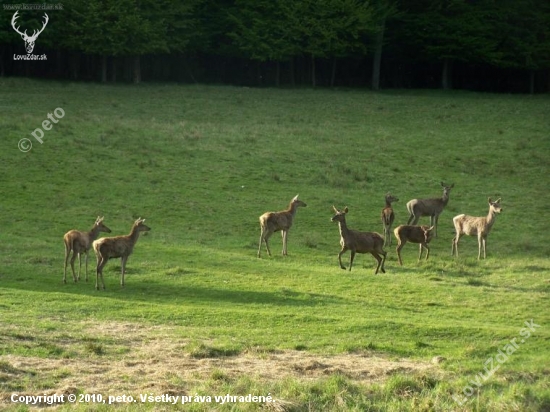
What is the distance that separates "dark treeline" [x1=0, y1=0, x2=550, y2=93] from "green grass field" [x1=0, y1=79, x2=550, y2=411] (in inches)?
345

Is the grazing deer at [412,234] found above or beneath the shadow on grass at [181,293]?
above

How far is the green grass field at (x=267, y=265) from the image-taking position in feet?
48.8

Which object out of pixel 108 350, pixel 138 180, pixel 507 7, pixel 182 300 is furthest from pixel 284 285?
pixel 507 7

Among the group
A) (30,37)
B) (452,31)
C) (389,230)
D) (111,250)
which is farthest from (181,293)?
(452,31)

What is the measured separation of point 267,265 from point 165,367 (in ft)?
29.8

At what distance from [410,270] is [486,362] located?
25.9ft

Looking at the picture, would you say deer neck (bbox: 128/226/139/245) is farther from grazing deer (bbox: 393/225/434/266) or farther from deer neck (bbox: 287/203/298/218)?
grazing deer (bbox: 393/225/434/266)

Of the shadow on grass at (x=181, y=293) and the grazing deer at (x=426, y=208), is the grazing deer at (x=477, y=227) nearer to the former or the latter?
the grazing deer at (x=426, y=208)

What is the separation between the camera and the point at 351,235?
2345 cm

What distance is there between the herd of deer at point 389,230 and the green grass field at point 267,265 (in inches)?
20.7

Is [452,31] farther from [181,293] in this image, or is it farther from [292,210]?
[181,293]

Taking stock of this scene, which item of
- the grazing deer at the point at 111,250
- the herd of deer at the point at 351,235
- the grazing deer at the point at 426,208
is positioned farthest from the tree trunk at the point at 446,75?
the grazing deer at the point at 111,250

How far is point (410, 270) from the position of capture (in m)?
24.0

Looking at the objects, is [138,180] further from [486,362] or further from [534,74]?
[534,74]
